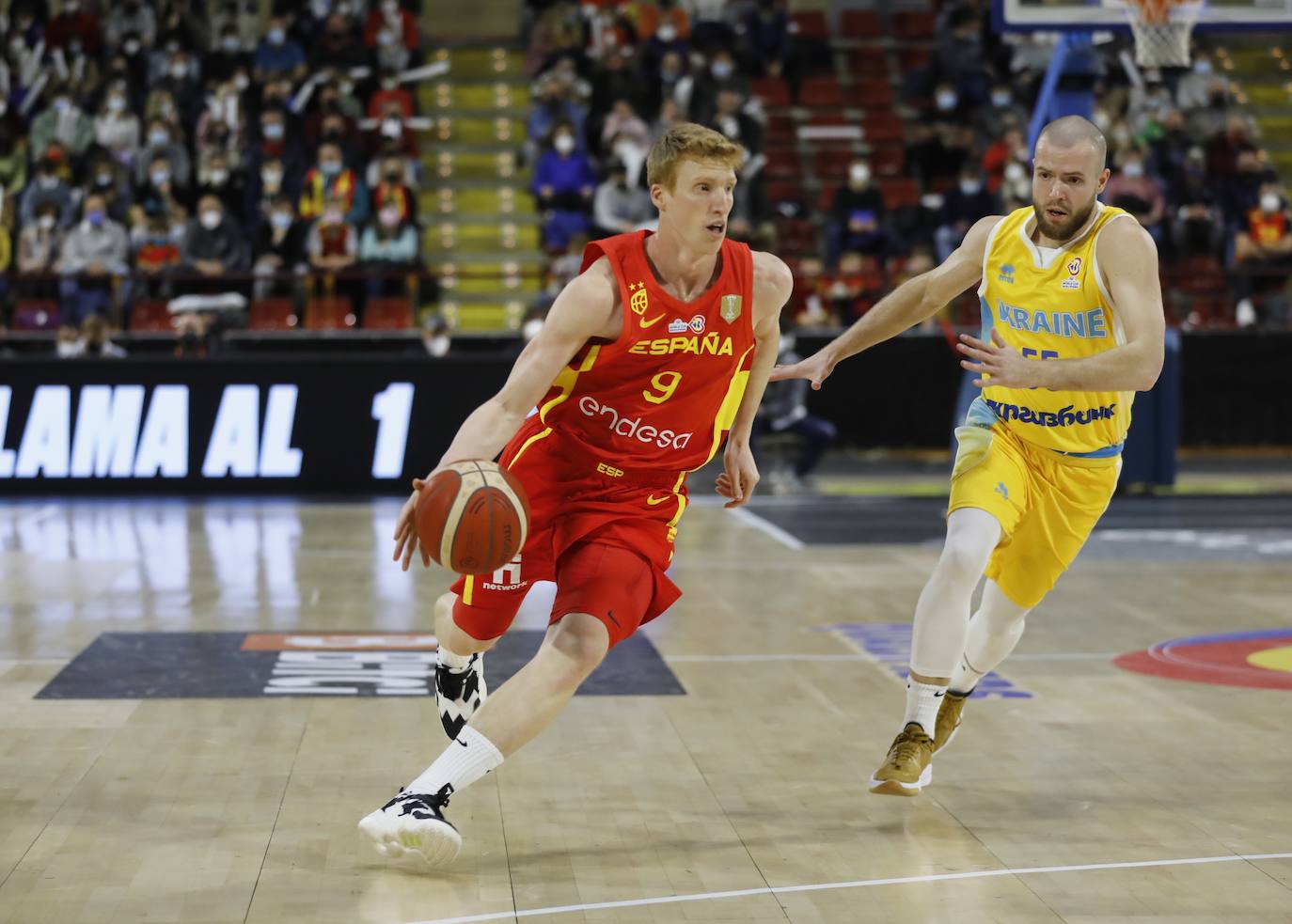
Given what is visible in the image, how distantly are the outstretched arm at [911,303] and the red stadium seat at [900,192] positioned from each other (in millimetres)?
15394

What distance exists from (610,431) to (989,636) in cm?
163

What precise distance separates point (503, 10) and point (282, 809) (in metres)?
20.5

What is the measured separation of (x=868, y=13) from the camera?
25.2m

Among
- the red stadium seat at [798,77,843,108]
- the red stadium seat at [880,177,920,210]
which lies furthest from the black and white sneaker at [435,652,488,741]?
the red stadium seat at [798,77,843,108]

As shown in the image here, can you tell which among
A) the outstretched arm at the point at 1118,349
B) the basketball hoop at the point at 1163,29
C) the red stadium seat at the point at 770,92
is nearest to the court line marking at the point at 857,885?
the outstretched arm at the point at 1118,349

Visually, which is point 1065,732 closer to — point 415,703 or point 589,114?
point 415,703

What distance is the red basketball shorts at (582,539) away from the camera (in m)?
5.15

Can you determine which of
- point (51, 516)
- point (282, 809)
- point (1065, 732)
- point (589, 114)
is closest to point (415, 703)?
point (282, 809)

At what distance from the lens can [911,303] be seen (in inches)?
234

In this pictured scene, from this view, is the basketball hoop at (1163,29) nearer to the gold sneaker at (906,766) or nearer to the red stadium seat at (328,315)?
the gold sneaker at (906,766)

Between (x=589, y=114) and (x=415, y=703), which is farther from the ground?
(x=589, y=114)

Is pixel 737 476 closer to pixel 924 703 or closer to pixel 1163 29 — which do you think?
pixel 924 703

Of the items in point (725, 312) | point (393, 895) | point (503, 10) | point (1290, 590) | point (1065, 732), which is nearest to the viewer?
point (393, 895)

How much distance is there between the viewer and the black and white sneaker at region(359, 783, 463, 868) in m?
4.72
